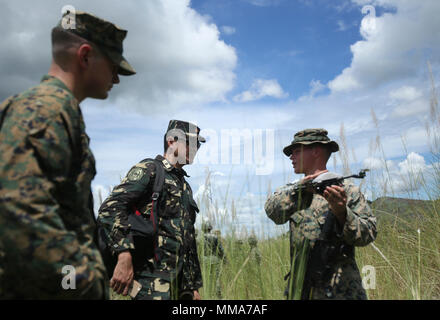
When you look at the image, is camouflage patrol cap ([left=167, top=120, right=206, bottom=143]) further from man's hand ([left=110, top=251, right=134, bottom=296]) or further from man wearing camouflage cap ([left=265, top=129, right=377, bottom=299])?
man's hand ([left=110, top=251, right=134, bottom=296])

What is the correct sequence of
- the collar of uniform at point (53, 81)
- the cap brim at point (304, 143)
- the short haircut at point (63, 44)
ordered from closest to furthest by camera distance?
1. the collar of uniform at point (53, 81)
2. the short haircut at point (63, 44)
3. the cap brim at point (304, 143)

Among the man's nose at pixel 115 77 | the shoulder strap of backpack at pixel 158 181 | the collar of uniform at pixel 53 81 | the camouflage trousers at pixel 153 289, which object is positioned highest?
the man's nose at pixel 115 77

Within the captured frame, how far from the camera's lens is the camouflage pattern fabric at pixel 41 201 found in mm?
1108

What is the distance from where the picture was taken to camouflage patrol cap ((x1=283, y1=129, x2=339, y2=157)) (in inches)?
107

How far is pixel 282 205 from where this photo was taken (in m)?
2.53

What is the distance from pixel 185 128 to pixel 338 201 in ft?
5.68

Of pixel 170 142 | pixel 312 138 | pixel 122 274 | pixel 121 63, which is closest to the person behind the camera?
pixel 121 63

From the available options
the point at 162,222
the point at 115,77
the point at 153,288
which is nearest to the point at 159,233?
the point at 162,222

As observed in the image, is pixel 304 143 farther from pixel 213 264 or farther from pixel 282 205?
pixel 213 264

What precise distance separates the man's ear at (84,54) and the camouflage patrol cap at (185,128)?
178 cm

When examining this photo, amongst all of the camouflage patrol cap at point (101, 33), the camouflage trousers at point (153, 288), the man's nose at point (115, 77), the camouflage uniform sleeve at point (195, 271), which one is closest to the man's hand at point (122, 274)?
the camouflage trousers at point (153, 288)

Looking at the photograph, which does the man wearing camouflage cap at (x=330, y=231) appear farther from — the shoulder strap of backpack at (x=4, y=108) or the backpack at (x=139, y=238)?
the shoulder strap of backpack at (x=4, y=108)
